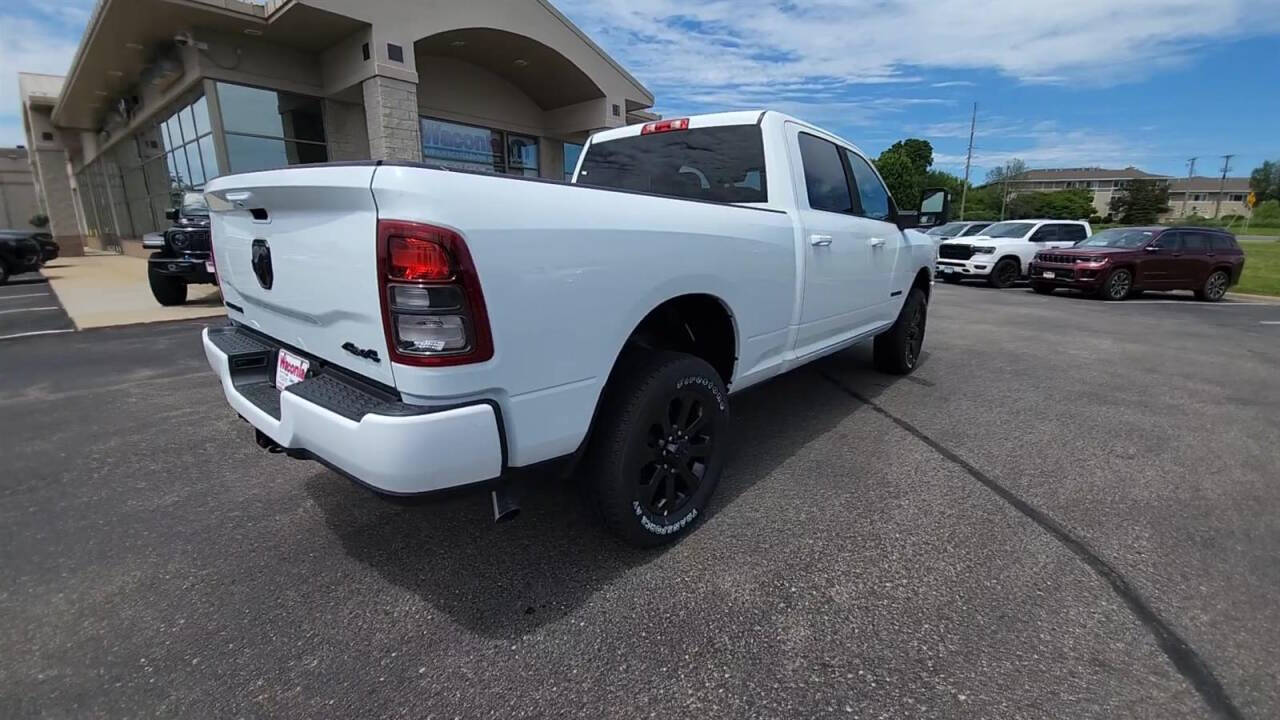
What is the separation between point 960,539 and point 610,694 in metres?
1.81

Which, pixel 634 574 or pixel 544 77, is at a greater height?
pixel 544 77

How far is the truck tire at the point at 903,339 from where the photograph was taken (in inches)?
210

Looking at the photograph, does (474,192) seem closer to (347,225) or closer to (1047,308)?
(347,225)

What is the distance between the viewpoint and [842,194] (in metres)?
4.04

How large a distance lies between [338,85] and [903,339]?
41.2 ft

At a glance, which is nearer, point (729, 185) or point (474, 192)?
point (474, 192)

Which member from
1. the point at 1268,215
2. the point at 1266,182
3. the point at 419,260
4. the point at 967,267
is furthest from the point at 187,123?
the point at 1266,182

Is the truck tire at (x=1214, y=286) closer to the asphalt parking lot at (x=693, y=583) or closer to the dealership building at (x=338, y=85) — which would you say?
the asphalt parking lot at (x=693, y=583)

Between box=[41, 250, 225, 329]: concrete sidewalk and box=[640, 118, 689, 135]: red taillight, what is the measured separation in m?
8.23

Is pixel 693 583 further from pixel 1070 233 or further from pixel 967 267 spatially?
pixel 1070 233

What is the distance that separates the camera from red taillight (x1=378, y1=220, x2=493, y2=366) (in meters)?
1.67

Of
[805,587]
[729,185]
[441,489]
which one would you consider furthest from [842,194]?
[441,489]

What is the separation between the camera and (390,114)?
37.6 feet

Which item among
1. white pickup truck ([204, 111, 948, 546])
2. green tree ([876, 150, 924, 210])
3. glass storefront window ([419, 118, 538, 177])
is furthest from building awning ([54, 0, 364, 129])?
green tree ([876, 150, 924, 210])
